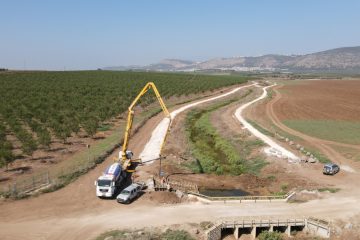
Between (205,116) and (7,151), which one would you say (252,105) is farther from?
(7,151)

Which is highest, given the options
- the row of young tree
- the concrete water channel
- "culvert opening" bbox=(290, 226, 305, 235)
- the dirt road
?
the row of young tree

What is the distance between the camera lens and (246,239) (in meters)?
32.5

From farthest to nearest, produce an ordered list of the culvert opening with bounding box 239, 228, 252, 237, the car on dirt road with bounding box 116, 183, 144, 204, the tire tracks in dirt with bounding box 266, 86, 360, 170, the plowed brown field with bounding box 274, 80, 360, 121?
the plowed brown field with bounding box 274, 80, 360, 121 → the tire tracks in dirt with bounding box 266, 86, 360, 170 → the car on dirt road with bounding box 116, 183, 144, 204 → the culvert opening with bounding box 239, 228, 252, 237

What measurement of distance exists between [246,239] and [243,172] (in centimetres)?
1811

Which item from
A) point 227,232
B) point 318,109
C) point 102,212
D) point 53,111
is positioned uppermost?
point 53,111

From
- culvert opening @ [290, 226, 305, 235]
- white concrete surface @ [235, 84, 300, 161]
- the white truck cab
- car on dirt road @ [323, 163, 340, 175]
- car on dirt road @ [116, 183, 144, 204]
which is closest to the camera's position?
culvert opening @ [290, 226, 305, 235]

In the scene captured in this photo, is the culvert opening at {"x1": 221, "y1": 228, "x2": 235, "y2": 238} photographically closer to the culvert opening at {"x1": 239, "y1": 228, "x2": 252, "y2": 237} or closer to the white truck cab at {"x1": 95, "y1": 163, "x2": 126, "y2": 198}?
the culvert opening at {"x1": 239, "y1": 228, "x2": 252, "y2": 237}

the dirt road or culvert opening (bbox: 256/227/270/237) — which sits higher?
the dirt road

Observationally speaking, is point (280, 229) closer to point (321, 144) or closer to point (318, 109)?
point (321, 144)

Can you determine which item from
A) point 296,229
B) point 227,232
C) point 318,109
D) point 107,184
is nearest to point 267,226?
point 296,229

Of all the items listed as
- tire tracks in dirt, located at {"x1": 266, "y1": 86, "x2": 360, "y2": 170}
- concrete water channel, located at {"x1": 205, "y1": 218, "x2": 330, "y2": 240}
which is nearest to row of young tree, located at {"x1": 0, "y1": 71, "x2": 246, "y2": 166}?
concrete water channel, located at {"x1": 205, "y1": 218, "x2": 330, "y2": 240}

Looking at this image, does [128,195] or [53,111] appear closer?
[128,195]

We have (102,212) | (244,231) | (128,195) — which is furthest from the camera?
(128,195)

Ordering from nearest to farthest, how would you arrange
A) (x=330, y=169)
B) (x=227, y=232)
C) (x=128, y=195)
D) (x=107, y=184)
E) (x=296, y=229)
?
(x=227, y=232)
(x=296, y=229)
(x=128, y=195)
(x=107, y=184)
(x=330, y=169)
